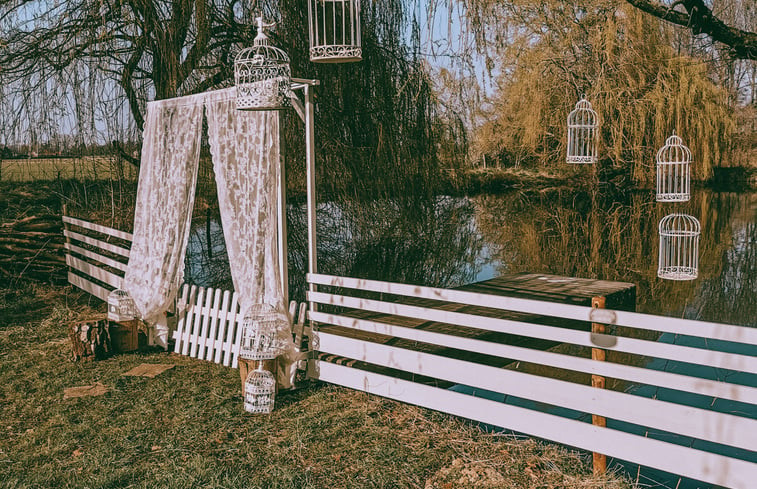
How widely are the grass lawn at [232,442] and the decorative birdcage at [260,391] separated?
8cm

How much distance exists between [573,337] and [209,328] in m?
3.53

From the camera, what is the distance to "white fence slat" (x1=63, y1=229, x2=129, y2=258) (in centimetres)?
702

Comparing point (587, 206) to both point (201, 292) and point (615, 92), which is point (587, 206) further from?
point (201, 292)

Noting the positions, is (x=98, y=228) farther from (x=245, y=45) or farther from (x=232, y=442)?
(x=232, y=442)

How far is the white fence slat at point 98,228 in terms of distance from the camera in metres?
6.91

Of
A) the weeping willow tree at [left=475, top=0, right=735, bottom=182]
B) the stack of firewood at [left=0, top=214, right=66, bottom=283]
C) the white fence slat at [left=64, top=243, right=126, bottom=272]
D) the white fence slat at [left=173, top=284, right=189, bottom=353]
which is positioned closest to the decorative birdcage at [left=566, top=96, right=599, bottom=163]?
the weeping willow tree at [left=475, top=0, right=735, bottom=182]

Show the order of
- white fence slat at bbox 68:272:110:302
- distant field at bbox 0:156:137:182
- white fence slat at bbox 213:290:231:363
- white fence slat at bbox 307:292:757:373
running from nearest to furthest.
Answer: white fence slat at bbox 307:292:757:373
white fence slat at bbox 213:290:231:363
distant field at bbox 0:156:137:182
white fence slat at bbox 68:272:110:302

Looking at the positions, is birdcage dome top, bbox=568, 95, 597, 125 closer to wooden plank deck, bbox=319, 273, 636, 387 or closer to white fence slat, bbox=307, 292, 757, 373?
wooden plank deck, bbox=319, 273, 636, 387

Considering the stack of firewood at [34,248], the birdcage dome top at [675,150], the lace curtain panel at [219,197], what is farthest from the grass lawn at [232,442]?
the birdcage dome top at [675,150]

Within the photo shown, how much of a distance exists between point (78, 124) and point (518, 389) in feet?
16.4

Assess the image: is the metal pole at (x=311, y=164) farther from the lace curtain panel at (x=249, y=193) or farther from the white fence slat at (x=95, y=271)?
the white fence slat at (x=95, y=271)

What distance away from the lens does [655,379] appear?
10.4ft

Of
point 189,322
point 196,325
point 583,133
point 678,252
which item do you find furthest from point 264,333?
point 583,133

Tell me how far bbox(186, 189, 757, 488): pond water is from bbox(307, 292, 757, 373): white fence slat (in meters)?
1.07
